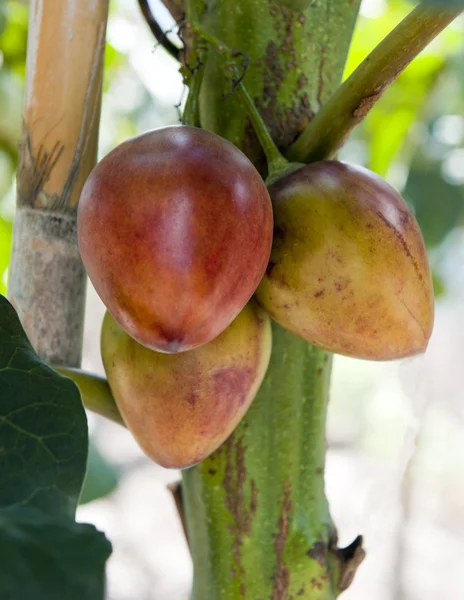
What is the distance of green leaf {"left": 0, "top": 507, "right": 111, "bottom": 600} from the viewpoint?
1.26ft

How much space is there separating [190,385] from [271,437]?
0.41ft

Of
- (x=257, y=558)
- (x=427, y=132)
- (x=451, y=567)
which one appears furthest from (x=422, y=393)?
(x=257, y=558)

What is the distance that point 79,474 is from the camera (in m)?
0.46

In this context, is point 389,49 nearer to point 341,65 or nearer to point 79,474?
point 341,65

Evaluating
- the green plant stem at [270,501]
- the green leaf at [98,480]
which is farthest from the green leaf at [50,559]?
the green leaf at [98,480]

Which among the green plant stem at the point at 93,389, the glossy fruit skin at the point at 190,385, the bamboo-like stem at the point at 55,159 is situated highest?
the bamboo-like stem at the point at 55,159

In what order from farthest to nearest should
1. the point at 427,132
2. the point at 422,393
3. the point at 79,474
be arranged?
1. the point at 422,393
2. the point at 427,132
3. the point at 79,474

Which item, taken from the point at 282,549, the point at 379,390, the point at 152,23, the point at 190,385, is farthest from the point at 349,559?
the point at 379,390

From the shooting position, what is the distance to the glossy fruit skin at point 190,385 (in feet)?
1.87

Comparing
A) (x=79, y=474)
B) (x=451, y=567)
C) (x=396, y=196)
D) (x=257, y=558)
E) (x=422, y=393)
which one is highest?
(x=396, y=196)

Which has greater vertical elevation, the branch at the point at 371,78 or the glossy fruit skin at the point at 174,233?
the branch at the point at 371,78

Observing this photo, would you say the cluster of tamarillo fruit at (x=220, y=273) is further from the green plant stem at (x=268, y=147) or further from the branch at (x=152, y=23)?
the branch at (x=152, y=23)

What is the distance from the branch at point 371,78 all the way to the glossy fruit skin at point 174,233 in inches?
3.5

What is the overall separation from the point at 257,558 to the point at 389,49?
0.41 metres
